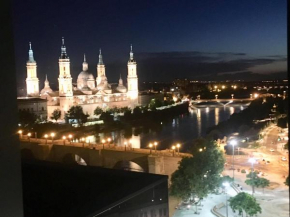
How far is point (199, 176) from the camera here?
11.2 feet

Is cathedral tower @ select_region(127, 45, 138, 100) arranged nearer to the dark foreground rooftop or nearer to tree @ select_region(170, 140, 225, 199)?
tree @ select_region(170, 140, 225, 199)

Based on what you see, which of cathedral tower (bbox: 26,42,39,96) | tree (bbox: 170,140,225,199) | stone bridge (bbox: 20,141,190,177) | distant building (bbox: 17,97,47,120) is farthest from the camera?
cathedral tower (bbox: 26,42,39,96)

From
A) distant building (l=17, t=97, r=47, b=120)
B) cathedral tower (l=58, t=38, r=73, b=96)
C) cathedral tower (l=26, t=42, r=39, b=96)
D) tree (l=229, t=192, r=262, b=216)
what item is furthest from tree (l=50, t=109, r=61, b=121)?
tree (l=229, t=192, r=262, b=216)

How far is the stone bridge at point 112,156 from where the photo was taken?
437 centimetres

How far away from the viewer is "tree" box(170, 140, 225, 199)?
3.32 metres

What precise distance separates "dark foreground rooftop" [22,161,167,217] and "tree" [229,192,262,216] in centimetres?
65

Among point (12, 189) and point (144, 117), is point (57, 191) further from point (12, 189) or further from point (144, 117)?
point (144, 117)

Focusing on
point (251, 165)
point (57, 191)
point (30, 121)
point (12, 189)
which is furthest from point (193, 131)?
point (12, 189)

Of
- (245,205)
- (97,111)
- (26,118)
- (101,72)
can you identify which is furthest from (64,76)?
(245,205)

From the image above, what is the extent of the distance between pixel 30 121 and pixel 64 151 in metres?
3.81

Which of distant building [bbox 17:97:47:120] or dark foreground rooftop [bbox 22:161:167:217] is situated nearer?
dark foreground rooftop [bbox 22:161:167:217]

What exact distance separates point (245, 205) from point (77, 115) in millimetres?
7938

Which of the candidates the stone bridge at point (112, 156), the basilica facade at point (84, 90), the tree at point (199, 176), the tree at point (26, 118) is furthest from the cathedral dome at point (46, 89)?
the tree at point (199, 176)

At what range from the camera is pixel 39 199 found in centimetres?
247
